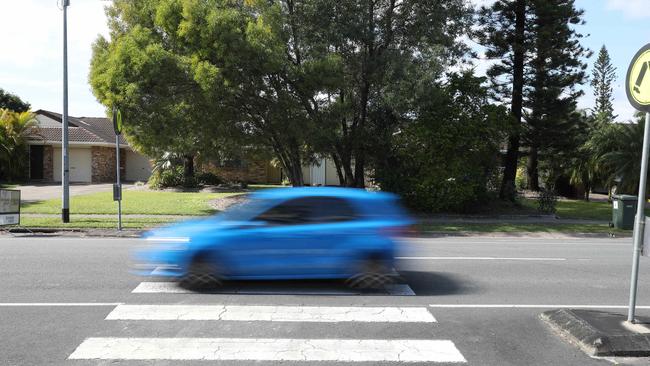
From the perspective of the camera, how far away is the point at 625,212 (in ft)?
56.5

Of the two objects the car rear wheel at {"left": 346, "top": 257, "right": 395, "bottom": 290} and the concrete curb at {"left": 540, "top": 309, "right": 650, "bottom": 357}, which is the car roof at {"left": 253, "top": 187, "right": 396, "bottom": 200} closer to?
the car rear wheel at {"left": 346, "top": 257, "right": 395, "bottom": 290}

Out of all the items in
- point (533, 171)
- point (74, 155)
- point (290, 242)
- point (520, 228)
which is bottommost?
point (520, 228)

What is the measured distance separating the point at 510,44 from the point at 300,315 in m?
21.7

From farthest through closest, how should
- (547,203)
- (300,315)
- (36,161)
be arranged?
(36,161) < (547,203) < (300,315)

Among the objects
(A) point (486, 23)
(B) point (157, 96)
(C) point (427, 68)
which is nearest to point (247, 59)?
(B) point (157, 96)

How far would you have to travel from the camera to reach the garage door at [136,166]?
4188cm

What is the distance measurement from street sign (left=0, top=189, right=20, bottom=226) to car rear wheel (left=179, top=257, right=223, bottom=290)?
30.4 feet

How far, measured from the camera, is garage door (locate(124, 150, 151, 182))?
41.9m

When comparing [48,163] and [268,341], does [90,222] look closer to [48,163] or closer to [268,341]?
[268,341]

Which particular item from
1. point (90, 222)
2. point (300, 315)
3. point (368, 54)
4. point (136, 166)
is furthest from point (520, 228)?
point (136, 166)

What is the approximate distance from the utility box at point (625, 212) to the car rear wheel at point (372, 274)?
42.8 feet

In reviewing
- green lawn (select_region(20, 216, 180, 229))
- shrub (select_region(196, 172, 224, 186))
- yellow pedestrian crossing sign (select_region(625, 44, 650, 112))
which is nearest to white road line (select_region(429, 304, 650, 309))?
yellow pedestrian crossing sign (select_region(625, 44, 650, 112))

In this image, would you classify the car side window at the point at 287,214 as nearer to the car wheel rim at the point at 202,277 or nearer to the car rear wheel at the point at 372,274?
the car wheel rim at the point at 202,277

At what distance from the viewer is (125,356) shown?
489cm
